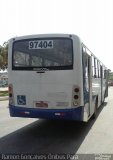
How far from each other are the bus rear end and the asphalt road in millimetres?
696

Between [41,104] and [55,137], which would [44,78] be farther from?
[55,137]

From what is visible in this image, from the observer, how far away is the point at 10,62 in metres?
9.54

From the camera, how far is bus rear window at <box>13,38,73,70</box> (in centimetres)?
884

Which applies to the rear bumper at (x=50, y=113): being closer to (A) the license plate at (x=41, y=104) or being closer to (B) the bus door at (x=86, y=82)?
(A) the license plate at (x=41, y=104)

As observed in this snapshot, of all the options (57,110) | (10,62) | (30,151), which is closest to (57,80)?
(57,110)

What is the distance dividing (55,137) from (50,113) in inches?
30.6

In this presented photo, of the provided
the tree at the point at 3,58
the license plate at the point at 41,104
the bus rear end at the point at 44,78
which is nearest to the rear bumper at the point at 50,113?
the bus rear end at the point at 44,78

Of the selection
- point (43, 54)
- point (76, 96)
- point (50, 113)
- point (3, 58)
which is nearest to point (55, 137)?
point (50, 113)

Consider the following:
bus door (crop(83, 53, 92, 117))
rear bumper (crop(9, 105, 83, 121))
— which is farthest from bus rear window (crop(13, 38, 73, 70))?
rear bumper (crop(9, 105, 83, 121))

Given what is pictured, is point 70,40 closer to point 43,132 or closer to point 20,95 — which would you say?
point 20,95

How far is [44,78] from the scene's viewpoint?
895 centimetres

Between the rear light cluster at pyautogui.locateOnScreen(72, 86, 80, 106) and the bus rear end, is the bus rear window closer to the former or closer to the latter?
the bus rear end

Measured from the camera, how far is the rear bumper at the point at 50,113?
8609 mm

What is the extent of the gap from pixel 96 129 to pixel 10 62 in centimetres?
396
